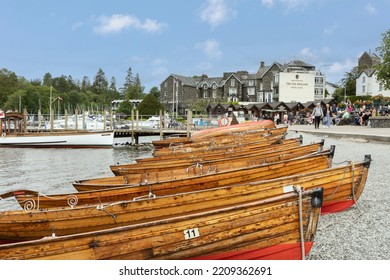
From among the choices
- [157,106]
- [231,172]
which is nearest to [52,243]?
[231,172]

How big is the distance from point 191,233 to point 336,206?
364 centimetres

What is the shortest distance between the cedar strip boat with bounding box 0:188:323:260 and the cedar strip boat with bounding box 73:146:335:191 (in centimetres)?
271

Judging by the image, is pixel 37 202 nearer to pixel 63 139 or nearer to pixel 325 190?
pixel 325 190

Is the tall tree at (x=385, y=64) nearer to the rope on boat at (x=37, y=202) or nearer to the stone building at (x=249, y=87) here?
the rope on boat at (x=37, y=202)

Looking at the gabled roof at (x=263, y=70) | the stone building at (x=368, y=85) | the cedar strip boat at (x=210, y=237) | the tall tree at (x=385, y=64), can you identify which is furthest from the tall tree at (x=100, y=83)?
the cedar strip boat at (x=210, y=237)

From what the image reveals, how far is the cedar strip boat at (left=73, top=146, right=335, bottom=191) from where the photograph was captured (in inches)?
316

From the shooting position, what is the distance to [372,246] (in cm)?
588

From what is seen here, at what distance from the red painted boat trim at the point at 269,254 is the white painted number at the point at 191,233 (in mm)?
289

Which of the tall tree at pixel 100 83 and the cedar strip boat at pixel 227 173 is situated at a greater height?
the tall tree at pixel 100 83

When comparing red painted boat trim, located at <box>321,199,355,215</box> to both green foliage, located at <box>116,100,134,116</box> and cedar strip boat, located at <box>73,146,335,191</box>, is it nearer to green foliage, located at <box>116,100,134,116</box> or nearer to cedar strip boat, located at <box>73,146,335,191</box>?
cedar strip boat, located at <box>73,146,335,191</box>

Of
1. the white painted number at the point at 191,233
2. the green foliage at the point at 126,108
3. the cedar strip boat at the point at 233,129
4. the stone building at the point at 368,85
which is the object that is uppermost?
the stone building at the point at 368,85

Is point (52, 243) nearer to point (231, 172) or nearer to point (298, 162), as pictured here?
point (231, 172)

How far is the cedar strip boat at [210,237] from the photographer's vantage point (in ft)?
16.5

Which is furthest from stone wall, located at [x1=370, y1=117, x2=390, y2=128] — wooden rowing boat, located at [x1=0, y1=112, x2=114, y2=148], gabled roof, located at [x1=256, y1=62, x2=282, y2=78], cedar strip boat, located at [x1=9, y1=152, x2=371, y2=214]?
gabled roof, located at [x1=256, y1=62, x2=282, y2=78]
